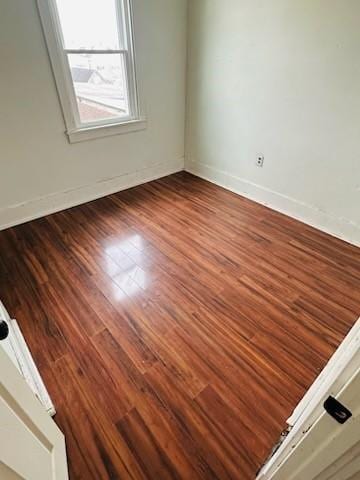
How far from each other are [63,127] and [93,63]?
0.61 metres

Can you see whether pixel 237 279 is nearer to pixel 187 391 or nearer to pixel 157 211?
pixel 187 391

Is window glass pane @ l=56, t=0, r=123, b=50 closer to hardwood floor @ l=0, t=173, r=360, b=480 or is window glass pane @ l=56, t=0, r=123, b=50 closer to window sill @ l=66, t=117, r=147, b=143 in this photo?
window sill @ l=66, t=117, r=147, b=143

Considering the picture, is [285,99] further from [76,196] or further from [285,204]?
[76,196]

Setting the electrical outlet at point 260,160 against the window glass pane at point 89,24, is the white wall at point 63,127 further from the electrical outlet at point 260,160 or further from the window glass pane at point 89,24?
the electrical outlet at point 260,160

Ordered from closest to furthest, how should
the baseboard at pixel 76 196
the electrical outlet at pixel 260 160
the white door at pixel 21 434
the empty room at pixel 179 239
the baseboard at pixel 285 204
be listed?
the white door at pixel 21 434, the empty room at pixel 179 239, the baseboard at pixel 285 204, the baseboard at pixel 76 196, the electrical outlet at pixel 260 160

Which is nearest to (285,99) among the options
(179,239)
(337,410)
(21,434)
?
(179,239)

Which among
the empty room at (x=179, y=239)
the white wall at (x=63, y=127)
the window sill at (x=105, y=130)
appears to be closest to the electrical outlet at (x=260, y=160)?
the empty room at (x=179, y=239)

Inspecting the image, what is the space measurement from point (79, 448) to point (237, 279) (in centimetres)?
127

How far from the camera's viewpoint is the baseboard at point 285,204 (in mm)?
2246

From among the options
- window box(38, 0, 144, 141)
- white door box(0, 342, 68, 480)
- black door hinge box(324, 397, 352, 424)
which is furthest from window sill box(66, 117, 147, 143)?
black door hinge box(324, 397, 352, 424)

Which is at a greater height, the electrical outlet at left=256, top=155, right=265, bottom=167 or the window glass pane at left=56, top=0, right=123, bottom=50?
the window glass pane at left=56, top=0, right=123, bottom=50

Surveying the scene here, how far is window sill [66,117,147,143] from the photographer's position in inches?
95.1

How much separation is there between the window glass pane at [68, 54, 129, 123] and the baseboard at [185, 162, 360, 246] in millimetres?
1141

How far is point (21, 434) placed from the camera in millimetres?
643
